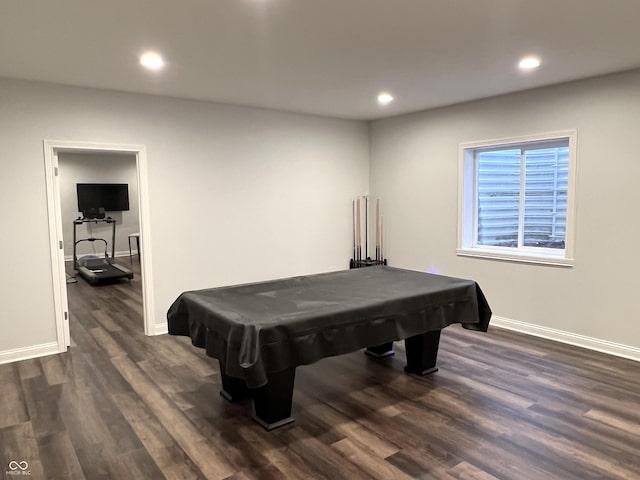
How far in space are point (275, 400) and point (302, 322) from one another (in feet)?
1.89

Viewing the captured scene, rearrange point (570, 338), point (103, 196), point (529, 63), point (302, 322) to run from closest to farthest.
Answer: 1. point (302, 322)
2. point (529, 63)
3. point (570, 338)
4. point (103, 196)

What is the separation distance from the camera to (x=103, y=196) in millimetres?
10016

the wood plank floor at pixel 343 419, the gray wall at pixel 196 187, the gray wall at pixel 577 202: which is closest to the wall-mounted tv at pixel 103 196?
the gray wall at pixel 196 187

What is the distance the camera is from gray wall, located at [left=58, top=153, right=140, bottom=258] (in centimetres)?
985

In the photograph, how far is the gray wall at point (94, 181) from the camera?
9.85 metres

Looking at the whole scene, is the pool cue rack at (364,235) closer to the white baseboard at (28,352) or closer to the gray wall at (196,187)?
the gray wall at (196,187)

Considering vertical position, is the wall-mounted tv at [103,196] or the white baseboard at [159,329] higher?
the wall-mounted tv at [103,196]

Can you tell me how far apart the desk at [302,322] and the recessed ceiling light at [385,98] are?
1.95m

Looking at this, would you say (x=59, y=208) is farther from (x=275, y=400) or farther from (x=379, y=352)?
(x=379, y=352)

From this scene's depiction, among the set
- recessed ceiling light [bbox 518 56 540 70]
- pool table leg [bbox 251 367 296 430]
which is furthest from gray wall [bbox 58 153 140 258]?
recessed ceiling light [bbox 518 56 540 70]

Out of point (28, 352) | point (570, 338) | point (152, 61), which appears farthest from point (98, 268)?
point (570, 338)

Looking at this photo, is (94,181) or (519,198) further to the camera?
(94,181)

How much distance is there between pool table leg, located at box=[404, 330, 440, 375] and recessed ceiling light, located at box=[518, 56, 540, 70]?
218 centimetres

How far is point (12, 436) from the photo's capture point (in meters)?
2.75
